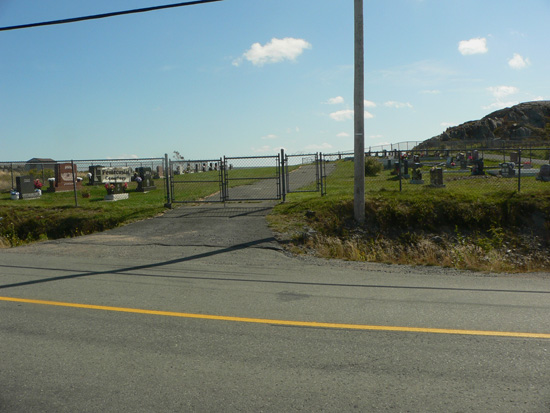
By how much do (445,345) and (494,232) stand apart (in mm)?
9707

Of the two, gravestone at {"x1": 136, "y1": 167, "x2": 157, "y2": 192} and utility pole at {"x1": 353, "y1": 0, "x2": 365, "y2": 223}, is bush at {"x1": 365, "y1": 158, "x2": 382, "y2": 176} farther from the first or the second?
utility pole at {"x1": 353, "y1": 0, "x2": 365, "y2": 223}

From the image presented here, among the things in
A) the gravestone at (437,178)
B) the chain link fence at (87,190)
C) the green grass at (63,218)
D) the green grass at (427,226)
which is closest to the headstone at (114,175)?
the chain link fence at (87,190)

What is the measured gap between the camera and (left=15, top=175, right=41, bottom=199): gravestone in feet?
77.5

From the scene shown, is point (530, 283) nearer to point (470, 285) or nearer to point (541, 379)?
point (470, 285)

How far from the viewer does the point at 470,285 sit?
745 cm

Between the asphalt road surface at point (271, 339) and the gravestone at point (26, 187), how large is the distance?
652 inches

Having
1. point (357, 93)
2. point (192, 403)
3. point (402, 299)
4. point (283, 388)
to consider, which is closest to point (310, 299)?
point (402, 299)

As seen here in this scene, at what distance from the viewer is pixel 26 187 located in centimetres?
2400

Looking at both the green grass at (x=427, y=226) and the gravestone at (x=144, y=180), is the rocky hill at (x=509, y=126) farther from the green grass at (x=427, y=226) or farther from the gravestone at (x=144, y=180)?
the green grass at (x=427, y=226)

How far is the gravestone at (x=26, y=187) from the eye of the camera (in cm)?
2362

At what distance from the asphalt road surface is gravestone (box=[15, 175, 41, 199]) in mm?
16564

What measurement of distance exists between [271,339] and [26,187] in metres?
23.2

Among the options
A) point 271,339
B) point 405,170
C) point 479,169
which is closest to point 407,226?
point 271,339

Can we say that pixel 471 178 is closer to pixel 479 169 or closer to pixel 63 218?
pixel 479 169
